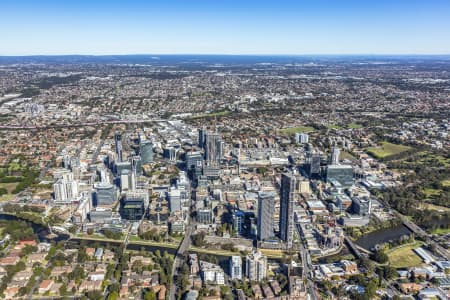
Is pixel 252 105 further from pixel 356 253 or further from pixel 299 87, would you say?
pixel 356 253

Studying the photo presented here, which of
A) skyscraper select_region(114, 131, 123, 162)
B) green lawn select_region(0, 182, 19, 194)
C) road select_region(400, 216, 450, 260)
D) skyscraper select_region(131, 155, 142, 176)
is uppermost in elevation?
skyscraper select_region(114, 131, 123, 162)

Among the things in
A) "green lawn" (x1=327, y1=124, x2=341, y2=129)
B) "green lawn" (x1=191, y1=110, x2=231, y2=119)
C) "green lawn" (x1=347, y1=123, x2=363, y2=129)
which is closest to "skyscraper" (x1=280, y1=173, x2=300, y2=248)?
"green lawn" (x1=327, y1=124, x2=341, y2=129)

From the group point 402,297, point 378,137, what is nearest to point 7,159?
point 402,297

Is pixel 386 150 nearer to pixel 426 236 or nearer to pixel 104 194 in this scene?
pixel 426 236

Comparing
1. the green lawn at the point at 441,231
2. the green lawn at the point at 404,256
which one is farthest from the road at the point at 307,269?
the green lawn at the point at 441,231

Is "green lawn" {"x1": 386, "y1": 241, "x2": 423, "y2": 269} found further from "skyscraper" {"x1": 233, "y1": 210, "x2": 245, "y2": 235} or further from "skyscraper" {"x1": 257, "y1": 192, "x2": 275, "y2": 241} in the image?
"skyscraper" {"x1": 233, "y1": 210, "x2": 245, "y2": 235}

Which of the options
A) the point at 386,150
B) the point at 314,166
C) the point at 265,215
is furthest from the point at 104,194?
the point at 386,150
